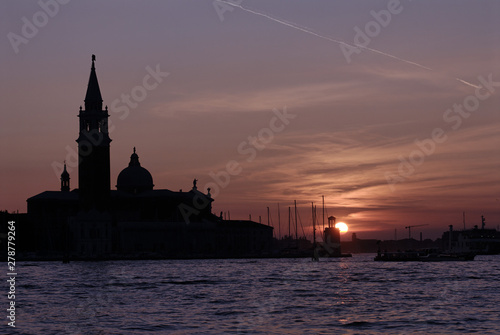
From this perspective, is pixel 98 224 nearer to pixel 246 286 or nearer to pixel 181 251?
pixel 181 251

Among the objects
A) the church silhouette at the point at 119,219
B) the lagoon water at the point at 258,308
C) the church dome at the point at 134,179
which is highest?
the church dome at the point at 134,179

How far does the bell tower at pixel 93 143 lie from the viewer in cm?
15200

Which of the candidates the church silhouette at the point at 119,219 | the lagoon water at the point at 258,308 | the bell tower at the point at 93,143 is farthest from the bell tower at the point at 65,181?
the lagoon water at the point at 258,308

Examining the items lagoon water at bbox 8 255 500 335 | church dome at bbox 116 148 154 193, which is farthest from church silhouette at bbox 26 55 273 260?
lagoon water at bbox 8 255 500 335

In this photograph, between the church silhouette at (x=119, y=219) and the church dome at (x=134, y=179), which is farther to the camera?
the church dome at (x=134, y=179)

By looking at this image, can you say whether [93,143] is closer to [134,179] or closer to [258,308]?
[134,179]

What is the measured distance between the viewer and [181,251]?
178250 mm

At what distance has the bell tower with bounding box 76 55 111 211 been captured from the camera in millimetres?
152000

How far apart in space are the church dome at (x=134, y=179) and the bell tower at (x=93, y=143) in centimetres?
2355

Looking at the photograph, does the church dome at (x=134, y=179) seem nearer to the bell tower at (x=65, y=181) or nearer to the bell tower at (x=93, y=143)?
the bell tower at (x=65, y=181)

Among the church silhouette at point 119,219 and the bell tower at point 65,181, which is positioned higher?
the bell tower at point 65,181

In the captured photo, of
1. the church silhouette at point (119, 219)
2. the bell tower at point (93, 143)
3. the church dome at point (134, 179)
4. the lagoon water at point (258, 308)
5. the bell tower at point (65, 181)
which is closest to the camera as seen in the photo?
the lagoon water at point (258, 308)

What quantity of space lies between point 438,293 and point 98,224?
109m

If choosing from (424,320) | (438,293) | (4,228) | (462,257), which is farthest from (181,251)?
(424,320)
